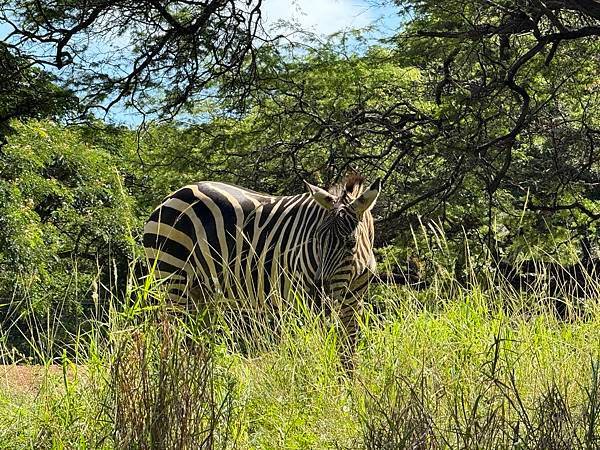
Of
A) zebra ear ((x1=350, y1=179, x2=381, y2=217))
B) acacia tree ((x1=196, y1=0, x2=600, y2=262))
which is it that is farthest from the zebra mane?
acacia tree ((x1=196, y1=0, x2=600, y2=262))

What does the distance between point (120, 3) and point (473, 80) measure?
4.39 metres

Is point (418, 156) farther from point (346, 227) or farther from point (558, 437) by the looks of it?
point (558, 437)

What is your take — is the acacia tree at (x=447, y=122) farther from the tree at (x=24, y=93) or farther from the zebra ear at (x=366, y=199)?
the tree at (x=24, y=93)

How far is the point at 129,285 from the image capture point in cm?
379

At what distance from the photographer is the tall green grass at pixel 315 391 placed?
350cm

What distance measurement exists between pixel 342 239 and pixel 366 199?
1.21 ft

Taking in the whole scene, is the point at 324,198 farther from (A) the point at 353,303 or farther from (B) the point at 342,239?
(A) the point at 353,303

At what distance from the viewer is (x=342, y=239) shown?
6410 mm

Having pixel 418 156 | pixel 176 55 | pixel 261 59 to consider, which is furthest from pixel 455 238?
pixel 176 55

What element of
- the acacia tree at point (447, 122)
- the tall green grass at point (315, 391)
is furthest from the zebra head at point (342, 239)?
the acacia tree at point (447, 122)

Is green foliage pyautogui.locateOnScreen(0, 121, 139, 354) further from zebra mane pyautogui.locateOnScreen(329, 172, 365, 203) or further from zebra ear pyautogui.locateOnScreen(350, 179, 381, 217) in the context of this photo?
zebra ear pyautogui.locateOnScreen(350, 179, 381, 217)

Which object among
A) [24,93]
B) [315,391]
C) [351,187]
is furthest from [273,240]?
[315,391]

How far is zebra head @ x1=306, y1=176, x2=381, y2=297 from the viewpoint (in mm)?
6391

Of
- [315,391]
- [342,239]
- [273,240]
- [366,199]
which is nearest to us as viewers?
[315,391]
